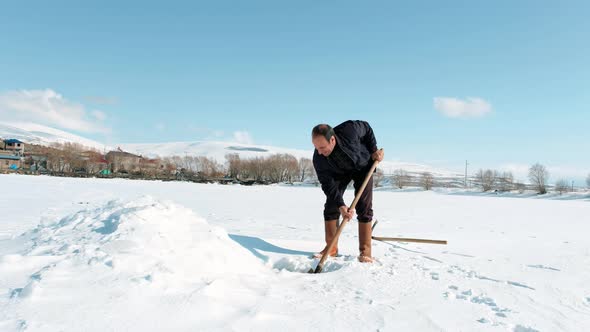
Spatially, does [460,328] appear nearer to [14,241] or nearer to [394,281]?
[394,281]

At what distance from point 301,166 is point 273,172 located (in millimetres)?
6378

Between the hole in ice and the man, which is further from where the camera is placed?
the man

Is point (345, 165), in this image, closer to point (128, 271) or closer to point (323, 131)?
point (323, 131)

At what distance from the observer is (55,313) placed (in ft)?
4.43

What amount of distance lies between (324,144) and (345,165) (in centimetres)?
35

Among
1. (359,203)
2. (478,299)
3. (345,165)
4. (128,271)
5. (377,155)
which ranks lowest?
(478,299)

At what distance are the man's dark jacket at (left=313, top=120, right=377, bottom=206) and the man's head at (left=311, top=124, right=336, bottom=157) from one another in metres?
0.10

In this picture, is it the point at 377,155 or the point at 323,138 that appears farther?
→ the point at 377,155

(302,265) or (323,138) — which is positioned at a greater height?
(323,138)

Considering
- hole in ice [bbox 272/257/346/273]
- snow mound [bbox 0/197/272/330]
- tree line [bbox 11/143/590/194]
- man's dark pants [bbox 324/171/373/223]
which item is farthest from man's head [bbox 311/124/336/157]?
tree line [bbox 11/143/590/194]

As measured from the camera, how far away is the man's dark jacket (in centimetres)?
279

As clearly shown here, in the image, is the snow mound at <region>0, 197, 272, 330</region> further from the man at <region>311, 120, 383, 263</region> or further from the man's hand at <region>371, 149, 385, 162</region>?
the man's hand at <region>371, 149, 385, 162</region>

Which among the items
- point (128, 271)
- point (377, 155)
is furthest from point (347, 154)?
point (128, 271)

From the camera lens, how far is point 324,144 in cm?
261
